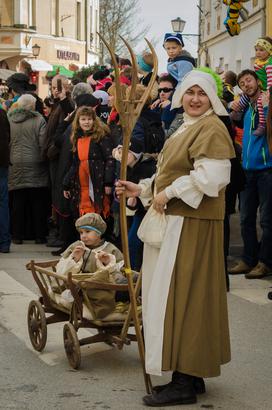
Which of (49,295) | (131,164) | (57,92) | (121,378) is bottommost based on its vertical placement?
(121,378)

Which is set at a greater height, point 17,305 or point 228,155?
point 228,155

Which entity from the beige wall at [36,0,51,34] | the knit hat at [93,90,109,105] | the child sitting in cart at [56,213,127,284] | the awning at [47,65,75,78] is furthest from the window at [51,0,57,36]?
the child sitting in cart at [56,213,127,284]

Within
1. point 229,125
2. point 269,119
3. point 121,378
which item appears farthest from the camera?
point 269,119

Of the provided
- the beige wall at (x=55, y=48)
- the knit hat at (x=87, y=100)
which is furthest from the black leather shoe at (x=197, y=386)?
the beige wall at (x=55, y=48)

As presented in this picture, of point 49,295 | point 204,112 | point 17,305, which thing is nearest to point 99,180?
point 17,305

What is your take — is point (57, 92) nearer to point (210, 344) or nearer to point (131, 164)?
point (131, 164)

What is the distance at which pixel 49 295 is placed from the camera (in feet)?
24.4

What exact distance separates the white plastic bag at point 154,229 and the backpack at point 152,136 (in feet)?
12.3

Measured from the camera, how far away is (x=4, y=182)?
507 inches

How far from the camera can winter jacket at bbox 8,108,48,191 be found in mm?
13227

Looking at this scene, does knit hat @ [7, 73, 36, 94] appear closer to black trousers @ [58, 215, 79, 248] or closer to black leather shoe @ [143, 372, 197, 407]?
black trousers @ [58, 215, 79, 248]

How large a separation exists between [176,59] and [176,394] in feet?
17.7

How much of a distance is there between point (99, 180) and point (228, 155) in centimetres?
539

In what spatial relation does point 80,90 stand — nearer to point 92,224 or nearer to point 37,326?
point 92,224
